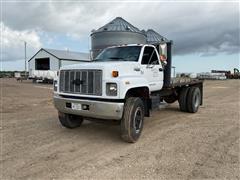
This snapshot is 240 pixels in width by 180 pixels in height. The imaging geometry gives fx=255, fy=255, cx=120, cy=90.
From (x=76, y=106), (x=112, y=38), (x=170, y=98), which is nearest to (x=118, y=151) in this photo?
(x=76, y=106)

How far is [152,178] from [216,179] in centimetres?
100

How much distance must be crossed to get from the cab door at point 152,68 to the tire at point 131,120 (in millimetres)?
1039

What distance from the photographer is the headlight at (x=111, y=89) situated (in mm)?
5438

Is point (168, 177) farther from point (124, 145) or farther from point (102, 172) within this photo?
point (124, 145)

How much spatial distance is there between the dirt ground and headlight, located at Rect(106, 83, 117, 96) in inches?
47.2

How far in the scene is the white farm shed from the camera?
3991cm

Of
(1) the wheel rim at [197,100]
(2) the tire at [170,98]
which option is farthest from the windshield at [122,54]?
(1) the wheel rim at [197,100]

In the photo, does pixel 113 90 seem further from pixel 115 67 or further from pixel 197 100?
pixel 197 100

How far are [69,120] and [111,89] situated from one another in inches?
84.4

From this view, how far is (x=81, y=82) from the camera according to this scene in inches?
231

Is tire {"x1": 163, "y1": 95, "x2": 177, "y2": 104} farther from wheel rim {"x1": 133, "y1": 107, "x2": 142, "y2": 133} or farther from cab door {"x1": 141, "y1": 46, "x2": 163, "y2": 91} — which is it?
wheel rim {"x1": 133, "y1": 107, "x2": 142, "y2": 133}

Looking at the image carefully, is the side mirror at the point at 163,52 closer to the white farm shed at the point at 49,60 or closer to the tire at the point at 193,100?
the tire at the point at 193,100

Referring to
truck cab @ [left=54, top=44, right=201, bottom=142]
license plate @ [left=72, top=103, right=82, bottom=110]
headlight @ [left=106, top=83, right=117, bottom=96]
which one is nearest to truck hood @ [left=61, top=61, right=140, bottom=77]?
truck cab @ [left=54, top=44, right=201, bottom=142]

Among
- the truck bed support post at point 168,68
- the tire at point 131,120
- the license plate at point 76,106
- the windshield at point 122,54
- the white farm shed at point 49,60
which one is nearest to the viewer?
the tire at point 131,120
